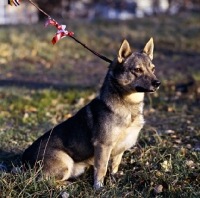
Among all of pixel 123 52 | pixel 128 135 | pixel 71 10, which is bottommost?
pixel 128 135

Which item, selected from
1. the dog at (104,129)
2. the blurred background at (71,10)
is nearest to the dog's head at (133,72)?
the dog at (104,129)

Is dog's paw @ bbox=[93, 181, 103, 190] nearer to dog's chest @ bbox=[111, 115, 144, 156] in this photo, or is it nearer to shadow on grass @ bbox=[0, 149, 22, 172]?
dog's chest @ bbox=[111, 115, 144, 156]

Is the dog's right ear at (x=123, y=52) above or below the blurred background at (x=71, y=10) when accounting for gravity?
below

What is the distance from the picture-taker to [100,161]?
189 inches

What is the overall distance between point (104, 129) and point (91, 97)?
4.36m

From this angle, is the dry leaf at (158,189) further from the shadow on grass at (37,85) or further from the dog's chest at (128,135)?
the shadow on grass at (37,85)

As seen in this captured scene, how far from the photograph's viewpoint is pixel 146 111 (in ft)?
26.9

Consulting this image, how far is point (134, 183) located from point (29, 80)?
6.68m

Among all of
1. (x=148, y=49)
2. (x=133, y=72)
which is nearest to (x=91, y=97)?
(x=148, y=49)

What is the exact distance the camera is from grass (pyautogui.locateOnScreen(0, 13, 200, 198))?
15.4ft

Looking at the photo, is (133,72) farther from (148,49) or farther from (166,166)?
(166,166)

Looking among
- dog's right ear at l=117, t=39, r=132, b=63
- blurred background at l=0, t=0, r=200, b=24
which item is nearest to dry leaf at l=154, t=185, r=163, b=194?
dog's right ear at l=117, t=39, r=132, b=63

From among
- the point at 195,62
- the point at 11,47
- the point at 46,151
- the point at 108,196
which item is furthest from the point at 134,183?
the point at 11,47

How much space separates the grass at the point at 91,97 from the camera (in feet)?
15.4
